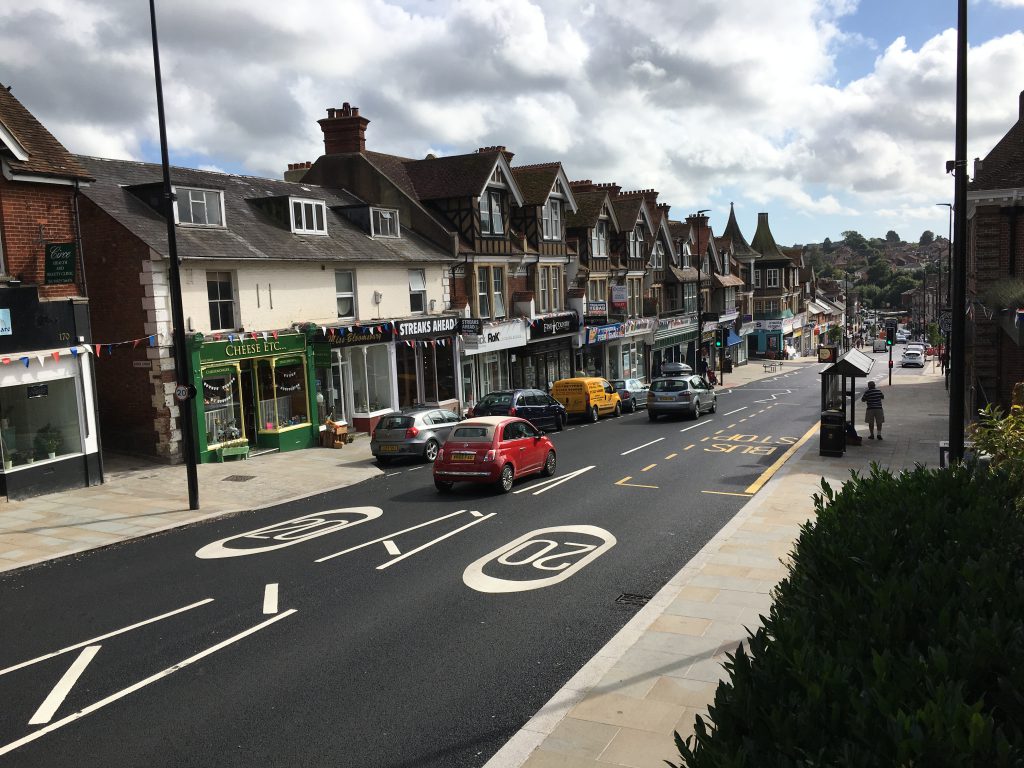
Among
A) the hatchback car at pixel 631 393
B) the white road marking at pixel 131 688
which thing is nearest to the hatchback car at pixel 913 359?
the hatchback car at pixel 631 393

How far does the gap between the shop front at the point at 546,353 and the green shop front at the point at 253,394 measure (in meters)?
14.5

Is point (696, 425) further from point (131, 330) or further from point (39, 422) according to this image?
point (39, 422)

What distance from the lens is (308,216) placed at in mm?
28625

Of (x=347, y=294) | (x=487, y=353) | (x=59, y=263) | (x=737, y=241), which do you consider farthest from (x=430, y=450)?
(x=737, y=241)

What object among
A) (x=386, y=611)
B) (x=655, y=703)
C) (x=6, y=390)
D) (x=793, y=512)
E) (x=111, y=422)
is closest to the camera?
(x=655, y=703)

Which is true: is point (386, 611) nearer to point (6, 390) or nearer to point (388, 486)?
point (388, 486)

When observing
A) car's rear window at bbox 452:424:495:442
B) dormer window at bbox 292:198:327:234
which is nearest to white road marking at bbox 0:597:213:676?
car's rear window at bbox 452:424:495:442

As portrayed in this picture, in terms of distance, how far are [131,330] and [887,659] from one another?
21.8 m

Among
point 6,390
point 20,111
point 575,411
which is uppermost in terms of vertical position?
point 20,111

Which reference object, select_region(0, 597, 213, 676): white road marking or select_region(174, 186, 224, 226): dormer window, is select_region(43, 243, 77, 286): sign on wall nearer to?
select_region(174, 186, 224, 226): dormer window

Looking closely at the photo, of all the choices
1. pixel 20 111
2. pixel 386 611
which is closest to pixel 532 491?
pixel 386 611

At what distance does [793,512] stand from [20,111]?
753 inches

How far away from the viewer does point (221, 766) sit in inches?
271

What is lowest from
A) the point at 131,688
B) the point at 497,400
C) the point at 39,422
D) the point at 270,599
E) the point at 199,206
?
the point at 270,599
